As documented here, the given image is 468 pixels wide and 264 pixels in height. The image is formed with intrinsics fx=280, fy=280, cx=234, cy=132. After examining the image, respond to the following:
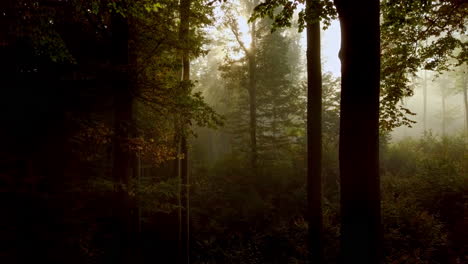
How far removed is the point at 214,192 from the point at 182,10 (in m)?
12.1

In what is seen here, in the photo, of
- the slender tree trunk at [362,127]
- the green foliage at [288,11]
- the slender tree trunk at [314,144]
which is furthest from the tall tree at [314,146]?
the slender tree trunk at [362,127]

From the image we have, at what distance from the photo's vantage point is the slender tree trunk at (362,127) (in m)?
3.55

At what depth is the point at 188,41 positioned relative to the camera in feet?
28.8

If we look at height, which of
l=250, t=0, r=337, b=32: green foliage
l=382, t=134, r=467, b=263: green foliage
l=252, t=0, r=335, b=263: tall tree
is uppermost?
l=250, t=0, r=337, b=32: green foliage

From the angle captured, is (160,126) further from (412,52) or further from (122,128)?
(412,52)

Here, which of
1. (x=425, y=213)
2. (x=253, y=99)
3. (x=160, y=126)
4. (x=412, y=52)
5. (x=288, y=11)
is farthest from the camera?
(x=253, y=99)

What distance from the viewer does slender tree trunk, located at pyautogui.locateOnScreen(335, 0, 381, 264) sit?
355cm

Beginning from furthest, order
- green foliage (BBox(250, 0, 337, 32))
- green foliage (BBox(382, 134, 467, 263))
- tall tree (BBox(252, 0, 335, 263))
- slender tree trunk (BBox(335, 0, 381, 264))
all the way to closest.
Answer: green foliage (BBox(382, 134, 467, 263)) → tall tree (BBox(252, 0, 335, 263)) → green foliage (BBox(250, 0, 337, 32)) → slender tree trunk (BBox(335, 0, 381, 264))

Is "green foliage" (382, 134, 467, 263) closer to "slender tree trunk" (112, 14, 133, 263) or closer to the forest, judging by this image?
the forest

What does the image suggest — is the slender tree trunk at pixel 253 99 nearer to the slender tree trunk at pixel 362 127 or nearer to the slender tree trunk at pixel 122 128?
the slender tree trunk at pixel 122 128

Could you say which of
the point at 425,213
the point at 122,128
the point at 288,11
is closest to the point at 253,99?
the point at 425,213

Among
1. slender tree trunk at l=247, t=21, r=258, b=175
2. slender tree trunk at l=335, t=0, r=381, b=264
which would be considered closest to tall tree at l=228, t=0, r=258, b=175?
slender tree trunk at l=247, t=21, r=258, b=175

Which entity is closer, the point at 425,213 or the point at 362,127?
the point at 362,127

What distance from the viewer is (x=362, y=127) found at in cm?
360
